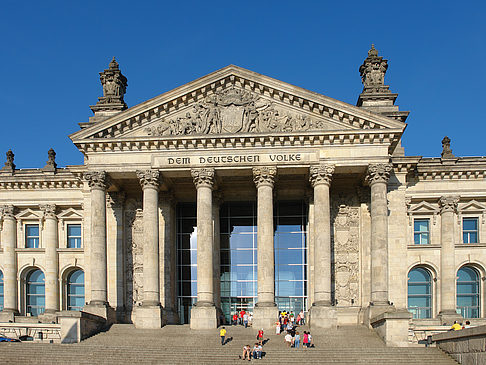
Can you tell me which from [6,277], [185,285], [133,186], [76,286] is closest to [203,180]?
[133,186]

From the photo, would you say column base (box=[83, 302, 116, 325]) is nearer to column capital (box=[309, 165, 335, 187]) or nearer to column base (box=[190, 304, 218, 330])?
column base (box=[190, 304, 218, 330])

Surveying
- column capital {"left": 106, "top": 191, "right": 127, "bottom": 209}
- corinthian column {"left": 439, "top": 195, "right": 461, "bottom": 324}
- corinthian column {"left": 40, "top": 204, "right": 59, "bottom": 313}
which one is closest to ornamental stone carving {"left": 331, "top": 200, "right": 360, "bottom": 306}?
corinthian column {"left": 439, "top": 195, "right": 461, "bottom": 324}

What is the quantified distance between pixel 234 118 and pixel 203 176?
4540 mm

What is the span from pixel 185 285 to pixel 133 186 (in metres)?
8.79

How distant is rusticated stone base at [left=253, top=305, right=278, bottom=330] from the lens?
1598 inches

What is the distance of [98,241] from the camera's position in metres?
43.0

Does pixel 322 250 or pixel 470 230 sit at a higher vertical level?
pixel 470 230

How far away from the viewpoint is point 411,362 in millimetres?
32719

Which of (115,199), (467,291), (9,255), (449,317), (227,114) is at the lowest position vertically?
(449,317)

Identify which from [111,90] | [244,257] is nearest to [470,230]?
[244,257]

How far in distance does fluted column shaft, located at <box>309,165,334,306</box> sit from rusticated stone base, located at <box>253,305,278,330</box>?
9.25ft

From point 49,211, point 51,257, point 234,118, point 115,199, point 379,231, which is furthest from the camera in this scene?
point 49,211

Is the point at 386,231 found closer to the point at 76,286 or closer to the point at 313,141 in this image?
the point at 313,141

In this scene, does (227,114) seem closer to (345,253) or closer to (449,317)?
(345,253)
